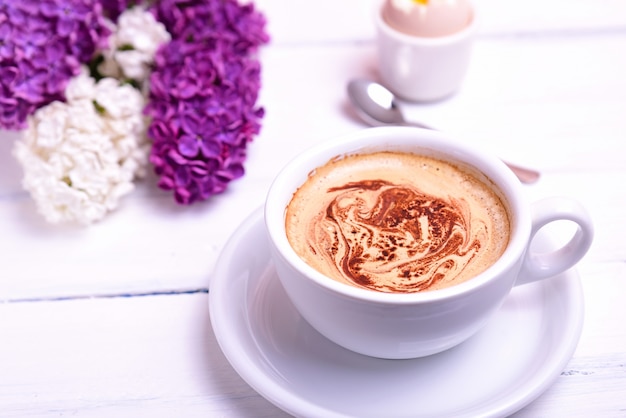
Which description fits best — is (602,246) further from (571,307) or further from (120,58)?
(120,58)

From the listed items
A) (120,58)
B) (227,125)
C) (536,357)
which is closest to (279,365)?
(536,357)

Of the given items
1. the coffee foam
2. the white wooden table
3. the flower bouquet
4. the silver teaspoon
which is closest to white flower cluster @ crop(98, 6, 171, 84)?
the flower bouquet

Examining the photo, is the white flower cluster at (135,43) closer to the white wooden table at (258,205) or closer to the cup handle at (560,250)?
the white wooden table at (258,205)

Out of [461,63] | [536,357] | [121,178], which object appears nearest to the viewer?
[536,357]

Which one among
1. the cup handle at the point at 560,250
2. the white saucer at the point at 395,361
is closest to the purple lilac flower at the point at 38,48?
the white saucer at the point at 395,361

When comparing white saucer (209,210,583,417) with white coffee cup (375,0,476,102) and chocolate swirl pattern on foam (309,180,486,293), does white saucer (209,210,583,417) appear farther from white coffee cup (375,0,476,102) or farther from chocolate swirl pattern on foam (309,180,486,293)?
white coffee cup (375,0,476,102)

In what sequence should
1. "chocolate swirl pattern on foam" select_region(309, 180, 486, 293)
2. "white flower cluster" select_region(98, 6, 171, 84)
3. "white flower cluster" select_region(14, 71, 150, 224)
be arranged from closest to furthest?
"chocolate swirl pattern on foam" select_region(309, 180, 486, 293)
"white flower cluster" select_region(14, 71, 150, 224)
"white flower cluster" select_region(98, 6, 171, 84)
